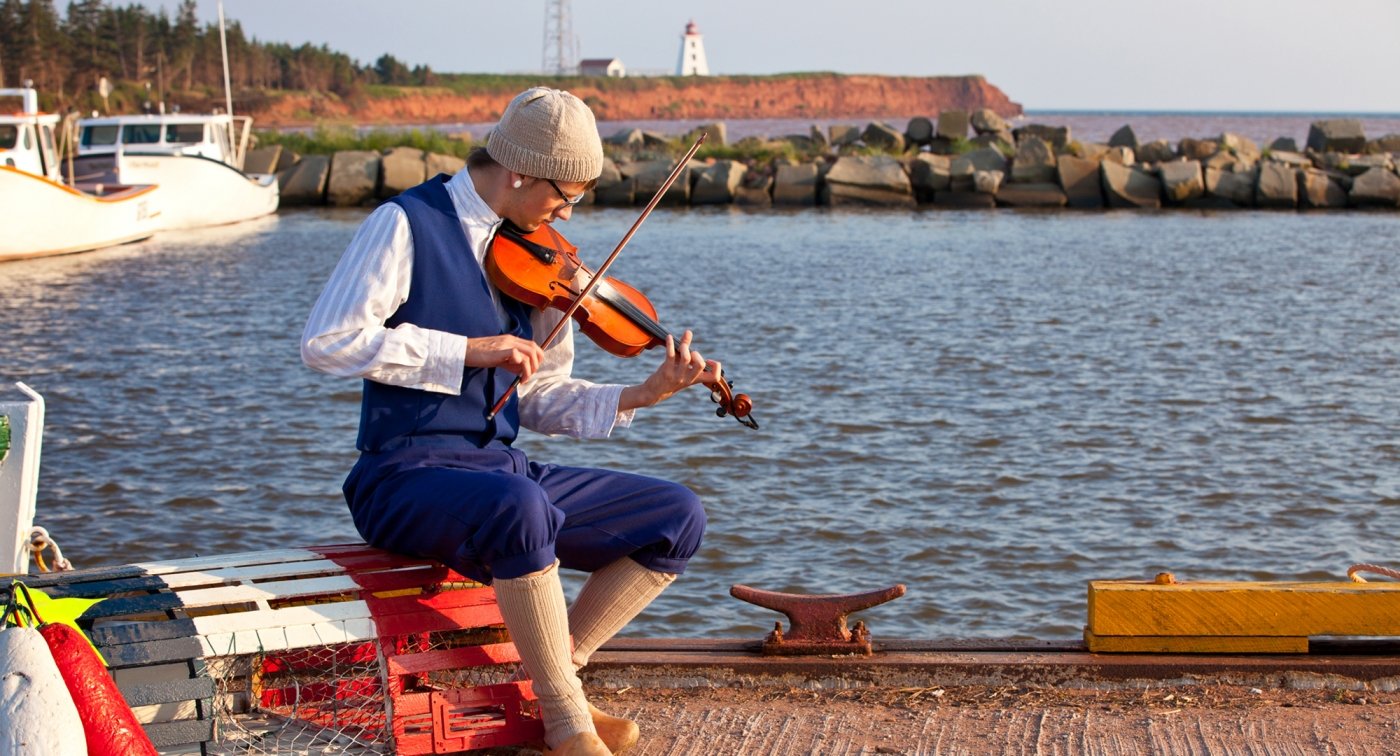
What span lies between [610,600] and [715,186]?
25.1m

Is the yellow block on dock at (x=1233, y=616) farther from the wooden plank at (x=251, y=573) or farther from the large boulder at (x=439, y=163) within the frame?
the large boulder at (x=439, y=163)

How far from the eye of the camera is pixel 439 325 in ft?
10.4

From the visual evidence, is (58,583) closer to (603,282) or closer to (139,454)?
(603,282)

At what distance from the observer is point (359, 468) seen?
317cm

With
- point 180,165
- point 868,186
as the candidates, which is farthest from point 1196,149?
point 180,165

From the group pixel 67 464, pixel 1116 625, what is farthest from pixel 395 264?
pixel 67 464

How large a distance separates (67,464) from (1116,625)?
616 cm

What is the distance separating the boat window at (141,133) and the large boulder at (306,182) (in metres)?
4.18

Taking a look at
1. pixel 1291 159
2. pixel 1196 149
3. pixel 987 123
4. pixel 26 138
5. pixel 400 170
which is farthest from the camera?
pixel 987 123

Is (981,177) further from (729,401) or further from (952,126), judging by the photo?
(729,401)

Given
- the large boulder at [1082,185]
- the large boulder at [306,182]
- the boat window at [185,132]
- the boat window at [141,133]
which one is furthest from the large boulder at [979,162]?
the boat window at [141,133]

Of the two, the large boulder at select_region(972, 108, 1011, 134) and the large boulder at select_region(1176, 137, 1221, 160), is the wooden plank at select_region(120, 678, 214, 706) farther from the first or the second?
the large boulder at select_region(972, 108, 1011, 134)

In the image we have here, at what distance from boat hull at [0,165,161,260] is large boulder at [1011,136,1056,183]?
1520 cm

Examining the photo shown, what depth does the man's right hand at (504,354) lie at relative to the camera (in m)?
3.06
